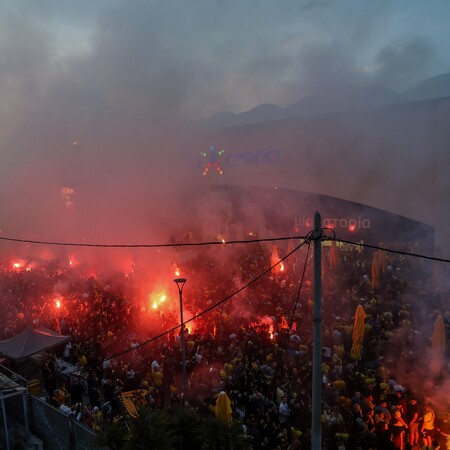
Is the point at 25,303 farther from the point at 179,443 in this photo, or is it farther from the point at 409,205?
the point at 409,205

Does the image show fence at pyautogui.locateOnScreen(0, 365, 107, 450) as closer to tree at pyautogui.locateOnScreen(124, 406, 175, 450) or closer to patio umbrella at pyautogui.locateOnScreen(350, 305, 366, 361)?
tree at pyautogui.locateOnScreen(124, 406, 175, 450)

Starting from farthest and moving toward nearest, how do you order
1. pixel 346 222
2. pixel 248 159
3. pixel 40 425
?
pixel 248 159, pixel 346 222, pixel 40 425

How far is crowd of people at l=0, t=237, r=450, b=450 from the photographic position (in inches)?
196

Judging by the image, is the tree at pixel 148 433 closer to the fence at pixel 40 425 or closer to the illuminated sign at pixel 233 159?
the fence at pixel 40 425

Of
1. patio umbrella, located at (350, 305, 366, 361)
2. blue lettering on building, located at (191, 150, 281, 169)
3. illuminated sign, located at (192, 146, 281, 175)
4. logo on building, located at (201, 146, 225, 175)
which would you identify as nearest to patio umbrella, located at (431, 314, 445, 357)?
patio umbrella, located at (350, 305, 366, 361)

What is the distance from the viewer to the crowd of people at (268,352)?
16.3 ft

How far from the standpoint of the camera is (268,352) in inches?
260

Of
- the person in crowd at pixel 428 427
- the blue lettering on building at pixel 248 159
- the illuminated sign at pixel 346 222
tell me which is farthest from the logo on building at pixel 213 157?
the person in crowd at pixel 428 427

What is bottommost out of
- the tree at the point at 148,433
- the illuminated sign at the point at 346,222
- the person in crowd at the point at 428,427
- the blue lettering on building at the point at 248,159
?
the person in crowd at the point at 428,427

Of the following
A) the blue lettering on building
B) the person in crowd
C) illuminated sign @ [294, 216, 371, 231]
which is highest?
the blue lettering on building

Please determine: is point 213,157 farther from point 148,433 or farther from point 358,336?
point 148,433

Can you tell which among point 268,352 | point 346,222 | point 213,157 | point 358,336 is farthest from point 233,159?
point 358,336

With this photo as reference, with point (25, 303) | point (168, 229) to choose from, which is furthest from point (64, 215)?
point (25, 303)

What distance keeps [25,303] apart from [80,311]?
2017 mm
